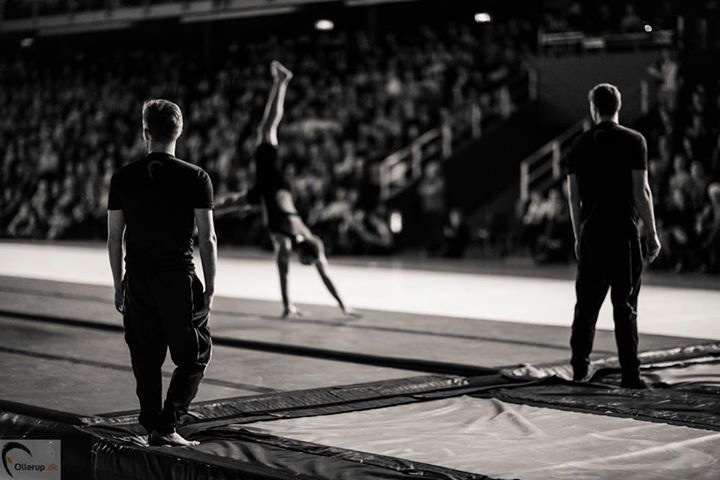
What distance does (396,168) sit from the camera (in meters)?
21.0

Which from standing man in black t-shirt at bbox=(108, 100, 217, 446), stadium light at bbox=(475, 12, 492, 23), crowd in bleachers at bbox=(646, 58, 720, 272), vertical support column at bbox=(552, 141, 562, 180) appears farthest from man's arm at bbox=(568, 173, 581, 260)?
stadium light at bbox=(475, 12, 492, 23)

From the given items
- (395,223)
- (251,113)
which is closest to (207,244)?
(395,223)

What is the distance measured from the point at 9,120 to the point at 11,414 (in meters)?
26.1

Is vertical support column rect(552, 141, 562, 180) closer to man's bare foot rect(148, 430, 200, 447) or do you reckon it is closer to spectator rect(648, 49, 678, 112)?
spectator rect(648, 49, 678, 112)

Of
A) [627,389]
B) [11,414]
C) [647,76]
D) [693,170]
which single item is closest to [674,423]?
[627,389]

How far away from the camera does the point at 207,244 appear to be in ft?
16.8

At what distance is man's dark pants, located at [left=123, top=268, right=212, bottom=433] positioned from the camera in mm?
5062

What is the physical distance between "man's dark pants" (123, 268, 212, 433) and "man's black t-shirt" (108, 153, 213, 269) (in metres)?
0.08

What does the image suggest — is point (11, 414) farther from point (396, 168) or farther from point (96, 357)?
point (396, 168)

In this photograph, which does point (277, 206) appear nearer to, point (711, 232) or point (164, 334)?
point (164, 334)

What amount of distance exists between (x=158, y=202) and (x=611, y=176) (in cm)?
280

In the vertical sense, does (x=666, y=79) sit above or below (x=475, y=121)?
above

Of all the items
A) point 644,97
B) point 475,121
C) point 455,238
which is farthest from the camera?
point 475,121

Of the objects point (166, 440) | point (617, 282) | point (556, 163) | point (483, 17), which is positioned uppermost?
point (483, 17)
